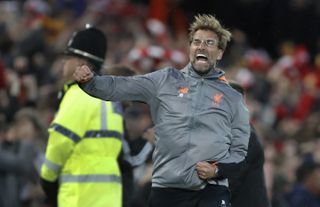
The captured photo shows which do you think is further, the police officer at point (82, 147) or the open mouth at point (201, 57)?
the police officer at point (82, 147)

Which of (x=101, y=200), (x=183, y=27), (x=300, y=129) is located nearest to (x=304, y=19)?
(x=183, y=27)

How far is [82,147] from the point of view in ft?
37.4

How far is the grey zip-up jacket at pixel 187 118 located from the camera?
9953 mm

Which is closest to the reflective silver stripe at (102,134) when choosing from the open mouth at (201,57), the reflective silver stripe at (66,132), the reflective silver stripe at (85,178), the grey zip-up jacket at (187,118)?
the reflective silver stripe at (66,132)

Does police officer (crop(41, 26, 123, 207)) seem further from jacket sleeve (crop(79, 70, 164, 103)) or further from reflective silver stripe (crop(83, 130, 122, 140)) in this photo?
jacket sleeve (crop(79, 70, 164, 103))

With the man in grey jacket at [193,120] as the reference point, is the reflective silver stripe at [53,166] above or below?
below

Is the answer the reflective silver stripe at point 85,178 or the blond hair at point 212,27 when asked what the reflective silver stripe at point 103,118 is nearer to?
the reflective silver stripe at point 85,178

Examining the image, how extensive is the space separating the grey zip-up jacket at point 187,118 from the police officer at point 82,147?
1.35 metres

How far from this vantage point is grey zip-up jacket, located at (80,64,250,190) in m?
9.95

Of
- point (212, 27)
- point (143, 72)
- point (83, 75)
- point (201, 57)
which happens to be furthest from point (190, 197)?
point (143, 72)

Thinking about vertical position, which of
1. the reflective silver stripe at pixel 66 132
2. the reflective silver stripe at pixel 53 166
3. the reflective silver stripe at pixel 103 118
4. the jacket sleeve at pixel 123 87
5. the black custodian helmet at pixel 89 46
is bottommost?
the reflective silver stripe at pixel 53 166

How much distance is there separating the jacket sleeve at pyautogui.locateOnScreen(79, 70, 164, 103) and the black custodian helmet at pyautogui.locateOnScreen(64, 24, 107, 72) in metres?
1.61

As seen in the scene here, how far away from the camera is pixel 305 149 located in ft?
60.2

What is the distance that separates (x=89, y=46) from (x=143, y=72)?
705cm
